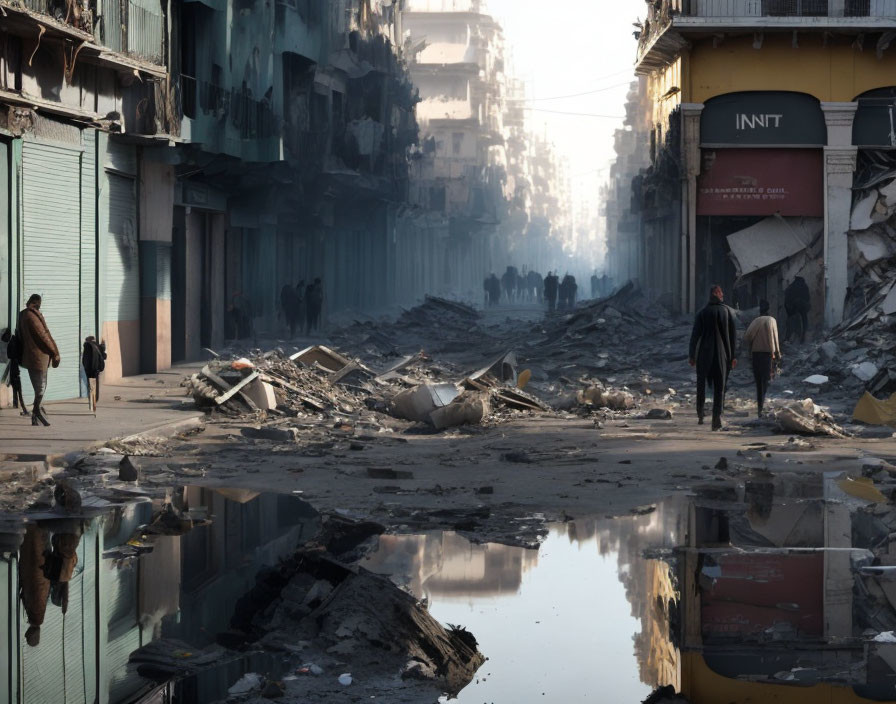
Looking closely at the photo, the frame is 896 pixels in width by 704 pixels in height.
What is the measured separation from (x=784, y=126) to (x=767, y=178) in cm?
133

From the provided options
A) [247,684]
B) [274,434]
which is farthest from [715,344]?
[247,684]

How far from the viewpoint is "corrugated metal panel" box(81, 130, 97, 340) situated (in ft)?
73.3

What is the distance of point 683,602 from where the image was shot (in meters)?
7.45

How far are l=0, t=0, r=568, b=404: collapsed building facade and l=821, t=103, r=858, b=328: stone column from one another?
13.4m

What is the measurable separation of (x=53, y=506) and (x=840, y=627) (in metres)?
6.43

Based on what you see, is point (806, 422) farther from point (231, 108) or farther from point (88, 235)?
point (231, 108)

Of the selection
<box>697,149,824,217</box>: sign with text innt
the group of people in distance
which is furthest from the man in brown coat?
the group of people in distance

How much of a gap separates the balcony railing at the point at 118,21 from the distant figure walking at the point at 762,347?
1065 centimetres

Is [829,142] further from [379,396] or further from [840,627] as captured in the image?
[840,627]

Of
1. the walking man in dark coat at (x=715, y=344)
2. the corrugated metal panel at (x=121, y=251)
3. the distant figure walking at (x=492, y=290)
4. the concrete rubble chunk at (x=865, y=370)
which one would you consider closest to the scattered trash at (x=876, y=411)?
the walking man in dark coat at (x=715, y=344)

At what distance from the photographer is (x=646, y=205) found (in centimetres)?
4694

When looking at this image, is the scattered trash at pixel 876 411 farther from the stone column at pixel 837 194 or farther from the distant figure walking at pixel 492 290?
the distant figure walking at pixel 492 290

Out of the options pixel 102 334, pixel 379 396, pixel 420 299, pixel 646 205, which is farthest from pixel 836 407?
pixel 420 299

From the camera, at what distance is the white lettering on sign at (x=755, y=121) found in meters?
34.0
